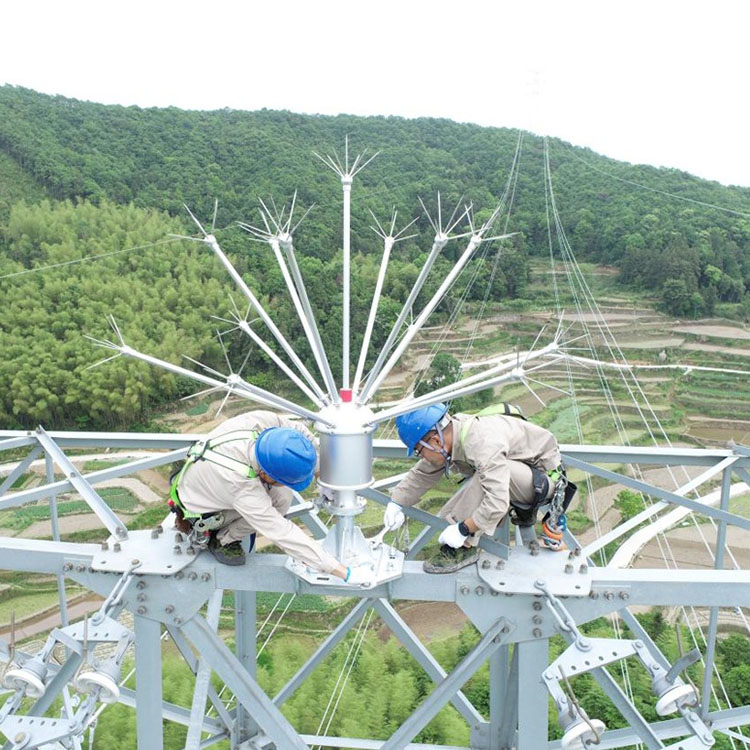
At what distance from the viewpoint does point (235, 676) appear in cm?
433

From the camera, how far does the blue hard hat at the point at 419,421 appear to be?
451 centimetres

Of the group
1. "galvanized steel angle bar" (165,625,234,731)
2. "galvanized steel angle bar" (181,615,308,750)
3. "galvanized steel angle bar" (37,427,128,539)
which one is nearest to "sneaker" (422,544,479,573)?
"galvanized steel angle bar" (181,615,308,750)

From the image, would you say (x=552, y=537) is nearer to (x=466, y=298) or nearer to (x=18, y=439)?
(x=18, y=439)

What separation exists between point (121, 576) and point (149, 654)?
498 mm

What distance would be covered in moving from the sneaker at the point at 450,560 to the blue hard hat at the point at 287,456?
850mm

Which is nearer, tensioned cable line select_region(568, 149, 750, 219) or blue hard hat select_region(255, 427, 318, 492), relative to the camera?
blue hard hat select_region(255, 427, 318, 492)

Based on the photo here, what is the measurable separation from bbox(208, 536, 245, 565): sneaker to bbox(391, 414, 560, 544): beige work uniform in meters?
1.28

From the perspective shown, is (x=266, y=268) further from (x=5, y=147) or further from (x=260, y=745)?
(x=260, y=745)

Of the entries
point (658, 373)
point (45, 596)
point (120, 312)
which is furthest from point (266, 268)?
point (45, 596)

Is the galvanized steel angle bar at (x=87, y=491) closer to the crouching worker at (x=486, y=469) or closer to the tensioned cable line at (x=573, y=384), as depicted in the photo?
the crouching worker at (x=486, y=469)

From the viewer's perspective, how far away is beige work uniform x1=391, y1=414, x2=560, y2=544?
426cm

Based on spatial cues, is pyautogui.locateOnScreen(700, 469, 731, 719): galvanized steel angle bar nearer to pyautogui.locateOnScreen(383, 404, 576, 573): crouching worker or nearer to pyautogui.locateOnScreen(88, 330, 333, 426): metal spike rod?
pyautogui.locateOnScreen(383, 404, 576, 573): crouching worker

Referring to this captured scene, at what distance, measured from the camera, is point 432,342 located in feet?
133

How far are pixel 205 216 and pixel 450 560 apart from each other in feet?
170
